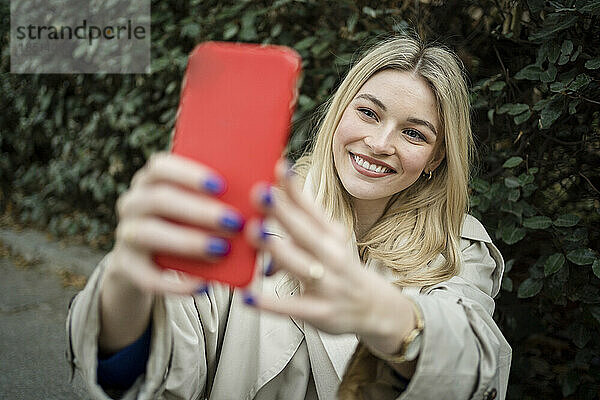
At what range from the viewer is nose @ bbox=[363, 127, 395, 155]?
5.28ft

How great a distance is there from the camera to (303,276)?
0.83 m

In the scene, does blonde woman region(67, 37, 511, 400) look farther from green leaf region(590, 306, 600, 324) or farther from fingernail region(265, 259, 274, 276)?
green leaf region(590, 306, 600, 324)

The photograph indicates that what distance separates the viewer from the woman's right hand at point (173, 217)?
81cm

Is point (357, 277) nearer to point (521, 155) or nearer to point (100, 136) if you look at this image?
point (521, 155)

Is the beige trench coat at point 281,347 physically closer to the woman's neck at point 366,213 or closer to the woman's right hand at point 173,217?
the woman's right hand at point 173,217

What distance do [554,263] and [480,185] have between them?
0.35 m

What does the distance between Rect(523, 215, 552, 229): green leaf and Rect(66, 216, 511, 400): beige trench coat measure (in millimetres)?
319

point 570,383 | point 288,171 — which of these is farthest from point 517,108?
point 288,171

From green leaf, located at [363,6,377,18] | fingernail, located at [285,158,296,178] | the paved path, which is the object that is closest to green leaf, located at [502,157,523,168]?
fingernail, located at [285,158,296,178]

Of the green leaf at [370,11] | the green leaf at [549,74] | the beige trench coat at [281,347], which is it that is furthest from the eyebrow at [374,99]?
the green leaf at [370,11]

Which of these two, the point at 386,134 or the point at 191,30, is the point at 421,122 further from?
the point at 191,30

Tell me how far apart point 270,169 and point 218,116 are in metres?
0.11

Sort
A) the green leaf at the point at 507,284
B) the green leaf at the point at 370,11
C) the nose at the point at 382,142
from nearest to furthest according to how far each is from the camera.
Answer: the nose at the point at 382,142 < the green leaf at the point at 507,284 < the green leaf at the point at 370,11

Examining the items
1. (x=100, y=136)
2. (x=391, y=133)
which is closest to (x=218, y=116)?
(x=391, y=133)
